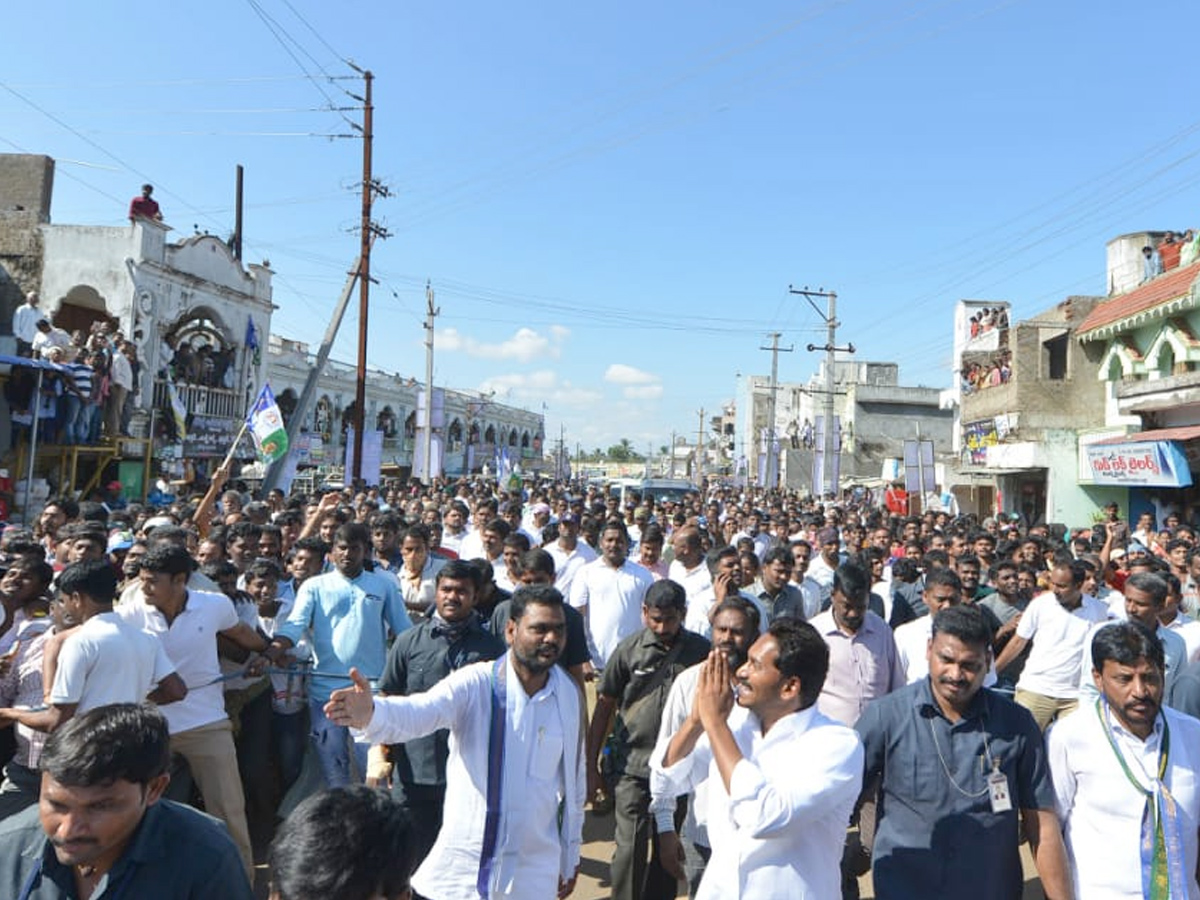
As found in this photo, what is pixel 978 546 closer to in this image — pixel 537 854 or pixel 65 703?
pixel 537 854

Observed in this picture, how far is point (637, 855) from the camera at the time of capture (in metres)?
3.91

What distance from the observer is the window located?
22.1 metres

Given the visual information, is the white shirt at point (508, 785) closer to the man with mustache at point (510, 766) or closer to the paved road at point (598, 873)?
the man with mustache at point (510, 766)

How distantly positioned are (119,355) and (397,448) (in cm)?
2757

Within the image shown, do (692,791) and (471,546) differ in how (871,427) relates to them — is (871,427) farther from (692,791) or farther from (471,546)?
(692,791)

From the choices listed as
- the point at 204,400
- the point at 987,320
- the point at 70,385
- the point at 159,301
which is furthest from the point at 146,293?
the point at 987,320

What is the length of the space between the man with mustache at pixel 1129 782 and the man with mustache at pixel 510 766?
1.71 m

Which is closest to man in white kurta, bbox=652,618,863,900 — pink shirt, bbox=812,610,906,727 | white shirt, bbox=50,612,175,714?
pink shirt, bbox=812,610,906,727

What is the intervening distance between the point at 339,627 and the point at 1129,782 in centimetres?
381

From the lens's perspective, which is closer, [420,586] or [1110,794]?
[1110,794]

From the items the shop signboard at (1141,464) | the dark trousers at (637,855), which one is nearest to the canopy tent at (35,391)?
the dark trousers at (637,855)

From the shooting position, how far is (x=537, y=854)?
2.89m

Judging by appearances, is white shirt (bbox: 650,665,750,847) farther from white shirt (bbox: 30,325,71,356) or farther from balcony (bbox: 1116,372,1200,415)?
balcony (bbox: 1116,372,1200,415)

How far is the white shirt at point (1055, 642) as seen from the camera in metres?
5.41
